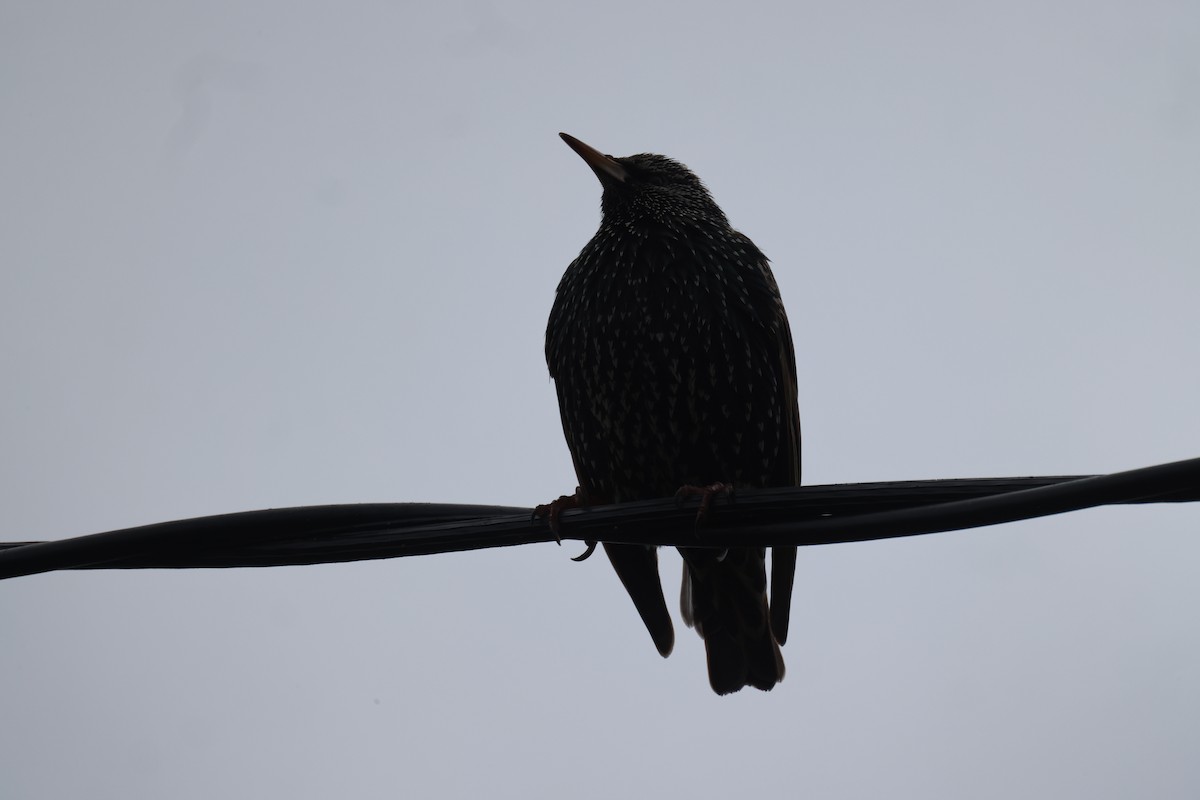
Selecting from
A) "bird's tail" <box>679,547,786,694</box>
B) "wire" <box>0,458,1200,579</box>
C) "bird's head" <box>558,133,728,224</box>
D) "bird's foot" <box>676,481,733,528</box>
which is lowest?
"bird's tail" <box>679,547,786,694</box>

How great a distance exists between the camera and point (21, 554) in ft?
8.52

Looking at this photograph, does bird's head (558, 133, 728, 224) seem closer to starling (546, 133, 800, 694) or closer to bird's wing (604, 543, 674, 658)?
starling (546, 133, 800, 694)

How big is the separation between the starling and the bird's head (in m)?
0.19

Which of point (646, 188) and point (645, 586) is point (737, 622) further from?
point (646, 188)

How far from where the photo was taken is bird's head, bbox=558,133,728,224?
486 centimetres

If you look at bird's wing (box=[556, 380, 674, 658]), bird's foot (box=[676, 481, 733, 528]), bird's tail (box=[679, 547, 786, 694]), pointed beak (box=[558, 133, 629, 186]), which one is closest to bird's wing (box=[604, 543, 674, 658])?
bird's wing (box=[556, 380, 674, 658])

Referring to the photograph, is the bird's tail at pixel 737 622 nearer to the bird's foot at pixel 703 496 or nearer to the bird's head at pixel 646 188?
the bird's foot at pixel 703 496

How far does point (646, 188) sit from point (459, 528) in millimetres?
2827

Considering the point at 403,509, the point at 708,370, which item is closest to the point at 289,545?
the point at 403,509

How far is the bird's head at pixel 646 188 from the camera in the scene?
4.86m

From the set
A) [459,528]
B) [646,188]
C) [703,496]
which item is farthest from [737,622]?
[459,528]

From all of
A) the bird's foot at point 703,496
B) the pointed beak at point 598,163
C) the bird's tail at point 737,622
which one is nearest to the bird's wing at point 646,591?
the bird's tail at point 737,622

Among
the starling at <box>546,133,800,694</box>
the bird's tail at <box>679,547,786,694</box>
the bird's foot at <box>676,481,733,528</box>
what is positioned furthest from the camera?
the bird's tail at <box>679,547,786,694</box>

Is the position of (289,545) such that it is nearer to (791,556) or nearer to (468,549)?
(468,549)
